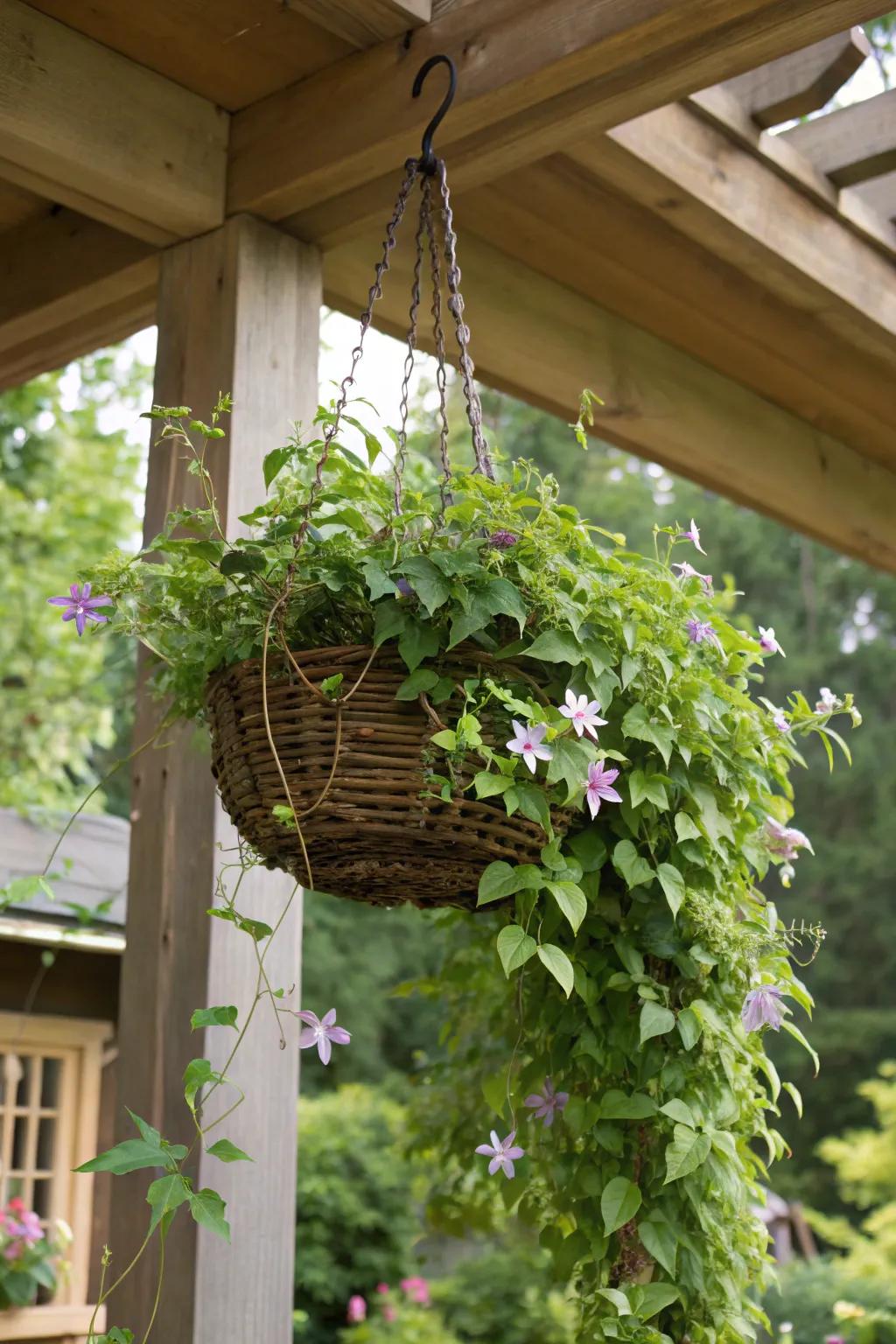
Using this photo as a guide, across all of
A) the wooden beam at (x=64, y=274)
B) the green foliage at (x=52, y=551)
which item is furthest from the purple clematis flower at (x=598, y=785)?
the green foliage at (x=52, y=551)

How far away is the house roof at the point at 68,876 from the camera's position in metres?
3.74

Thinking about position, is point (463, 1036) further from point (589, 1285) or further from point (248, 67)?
point (248, 67)

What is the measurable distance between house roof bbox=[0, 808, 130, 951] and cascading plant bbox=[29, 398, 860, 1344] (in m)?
2.36

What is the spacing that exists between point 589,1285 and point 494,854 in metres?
0.53

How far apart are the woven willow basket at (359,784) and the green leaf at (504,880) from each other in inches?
0.4

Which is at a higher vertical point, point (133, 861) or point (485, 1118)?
point (133, 861)

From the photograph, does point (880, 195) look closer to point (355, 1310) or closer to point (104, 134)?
point (104, 134)

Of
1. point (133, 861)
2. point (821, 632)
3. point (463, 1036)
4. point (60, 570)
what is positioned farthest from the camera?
point (821, 632)

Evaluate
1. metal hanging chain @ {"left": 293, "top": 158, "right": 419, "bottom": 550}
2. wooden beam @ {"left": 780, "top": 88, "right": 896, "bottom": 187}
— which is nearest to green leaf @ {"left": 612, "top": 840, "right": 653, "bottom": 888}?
metal hanging chain @ {"left": 293, "top": 158, "right": 419, "bottom": 550}

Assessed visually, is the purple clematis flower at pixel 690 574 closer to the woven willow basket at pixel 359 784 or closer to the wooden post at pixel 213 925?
the woven willow basket at pixel 359 784

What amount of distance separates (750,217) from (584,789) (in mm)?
1100

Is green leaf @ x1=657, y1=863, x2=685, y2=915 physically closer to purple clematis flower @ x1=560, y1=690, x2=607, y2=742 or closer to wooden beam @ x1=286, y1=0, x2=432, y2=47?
purple clematis flower @ x1=560, y1=690, x2=607, y2=742

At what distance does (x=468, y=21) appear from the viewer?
156 cm

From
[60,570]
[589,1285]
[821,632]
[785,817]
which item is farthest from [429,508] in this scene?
[821,632]
